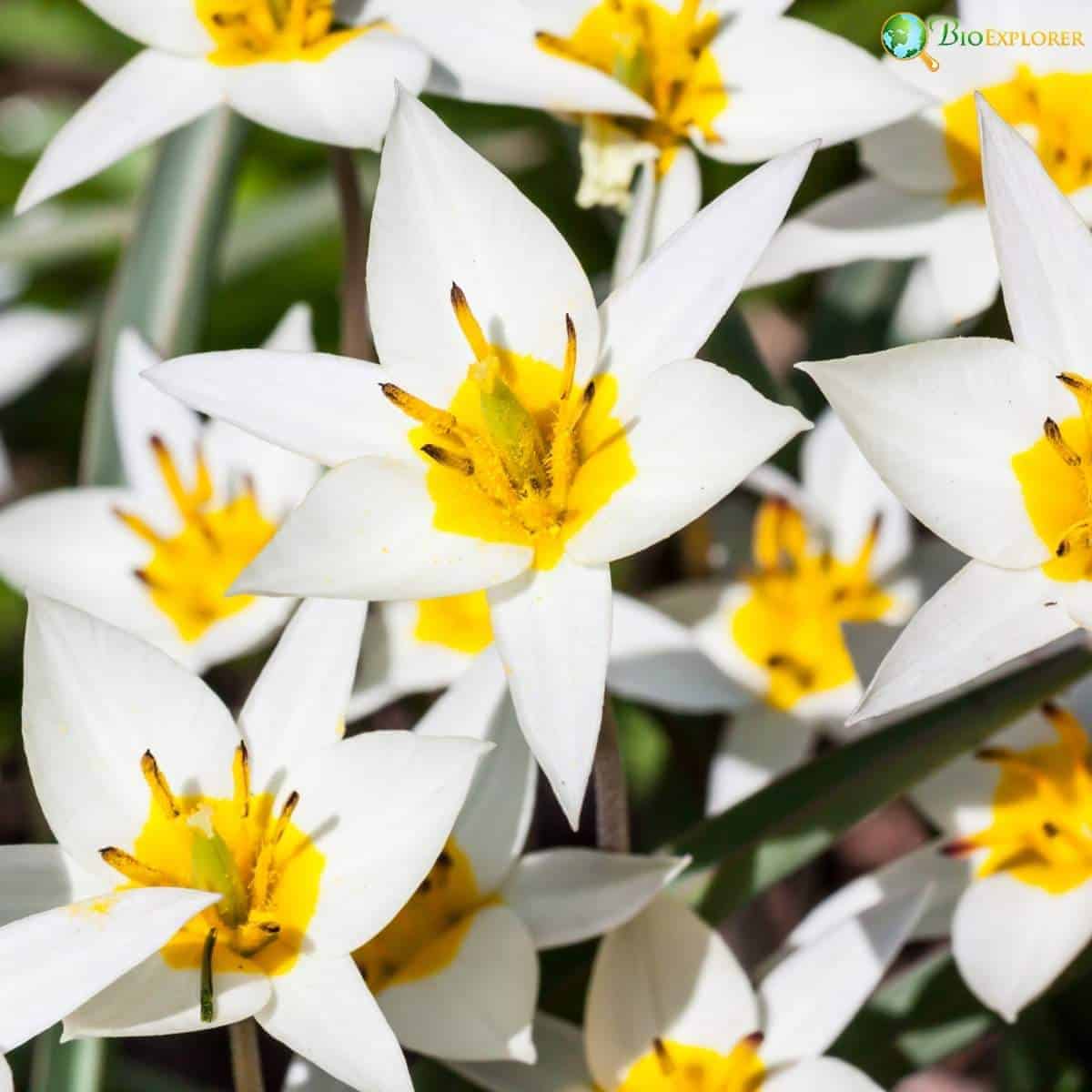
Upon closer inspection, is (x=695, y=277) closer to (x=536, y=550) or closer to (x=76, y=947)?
(x=536, y=550)

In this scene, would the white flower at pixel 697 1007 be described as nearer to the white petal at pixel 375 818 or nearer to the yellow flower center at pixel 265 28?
the white petal at pixel 375 818

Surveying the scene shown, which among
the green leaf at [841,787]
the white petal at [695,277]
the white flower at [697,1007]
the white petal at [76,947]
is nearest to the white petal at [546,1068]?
the white flower at [697,1007]

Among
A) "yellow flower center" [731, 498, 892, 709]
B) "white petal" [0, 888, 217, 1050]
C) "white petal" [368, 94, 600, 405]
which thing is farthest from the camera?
"yellow flower center" [731, 498, 892, 709]

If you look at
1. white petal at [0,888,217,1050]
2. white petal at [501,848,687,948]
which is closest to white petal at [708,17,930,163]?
white petal at [501,848,687,948]

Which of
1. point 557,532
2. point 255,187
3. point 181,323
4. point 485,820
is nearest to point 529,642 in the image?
point 557,532

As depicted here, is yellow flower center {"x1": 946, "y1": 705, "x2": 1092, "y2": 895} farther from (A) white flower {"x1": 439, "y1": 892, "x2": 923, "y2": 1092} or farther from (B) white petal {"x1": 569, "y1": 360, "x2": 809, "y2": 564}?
(B) white petal {"x1": 569, "y1": 360, "x2": 809, "y2": 564}

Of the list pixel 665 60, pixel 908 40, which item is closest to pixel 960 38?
pixel 908 40

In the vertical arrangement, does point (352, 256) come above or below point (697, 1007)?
above
